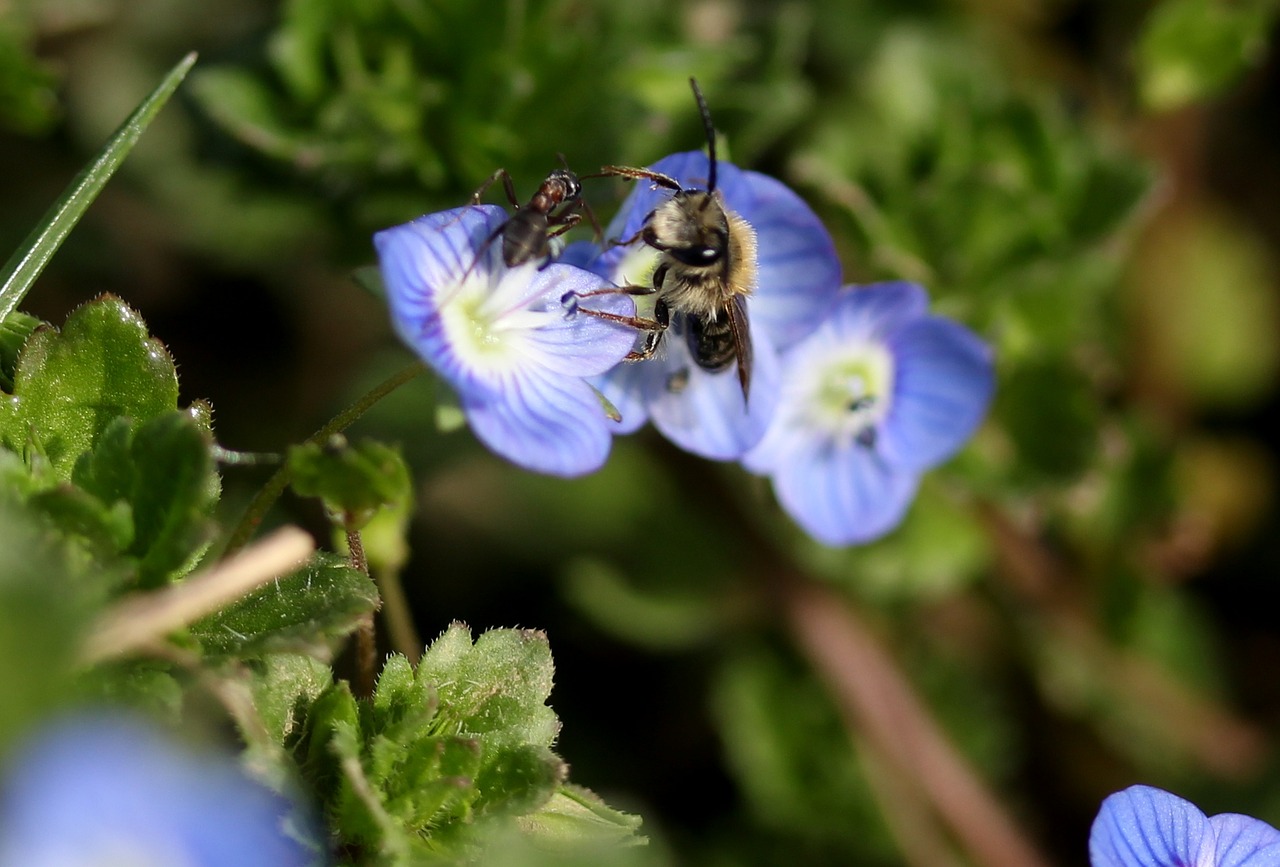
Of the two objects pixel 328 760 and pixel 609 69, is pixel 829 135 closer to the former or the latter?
pixel 609 69

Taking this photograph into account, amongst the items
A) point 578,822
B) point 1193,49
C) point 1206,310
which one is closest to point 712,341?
point 578,822

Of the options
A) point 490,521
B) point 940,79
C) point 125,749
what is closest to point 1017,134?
point 940,79

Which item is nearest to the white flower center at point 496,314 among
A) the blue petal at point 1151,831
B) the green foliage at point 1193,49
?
the blue petal at point 1151,831

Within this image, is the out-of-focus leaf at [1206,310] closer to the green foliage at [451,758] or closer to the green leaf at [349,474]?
the green foliage at [451,758]

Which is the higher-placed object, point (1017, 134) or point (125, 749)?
point (1017, 134)

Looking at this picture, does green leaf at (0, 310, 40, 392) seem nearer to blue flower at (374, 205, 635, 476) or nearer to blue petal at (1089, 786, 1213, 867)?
blue flower at (374, 205, 635, 476)
